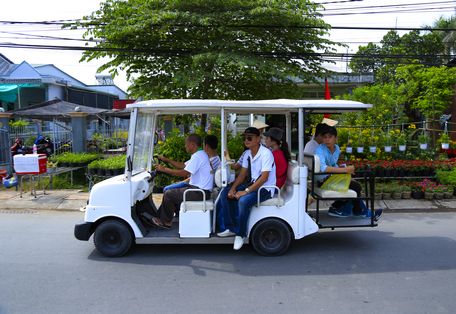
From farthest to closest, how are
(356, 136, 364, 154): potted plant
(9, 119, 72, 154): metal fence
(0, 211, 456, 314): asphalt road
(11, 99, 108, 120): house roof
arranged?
(9, 119, 72, 154): metal fence, (11, 99, 108, 120): house roof, (356, 136, 364, 154): potted plant, (0, 211, 456, 314): asphalt road

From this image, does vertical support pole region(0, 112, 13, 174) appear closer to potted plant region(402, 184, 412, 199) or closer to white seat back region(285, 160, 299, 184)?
white seat back region(285, 160, 299, 184)

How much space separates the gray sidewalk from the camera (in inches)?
332

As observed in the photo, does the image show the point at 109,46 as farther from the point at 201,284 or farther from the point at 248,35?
the point at 201,284

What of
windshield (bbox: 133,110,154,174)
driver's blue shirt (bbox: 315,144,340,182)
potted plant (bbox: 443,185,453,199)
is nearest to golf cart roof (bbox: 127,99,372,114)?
windshield (bbox: 133,110,154,174)

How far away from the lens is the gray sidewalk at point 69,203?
8.45 metres

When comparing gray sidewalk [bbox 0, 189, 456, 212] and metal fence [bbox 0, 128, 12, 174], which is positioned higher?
metal fence [bbox 0, 128, 12, 174]

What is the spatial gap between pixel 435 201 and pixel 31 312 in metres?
8.13

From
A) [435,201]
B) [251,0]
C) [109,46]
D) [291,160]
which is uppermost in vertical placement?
[251,0]

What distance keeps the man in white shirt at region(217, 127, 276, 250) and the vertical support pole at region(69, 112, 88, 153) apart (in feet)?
31.2

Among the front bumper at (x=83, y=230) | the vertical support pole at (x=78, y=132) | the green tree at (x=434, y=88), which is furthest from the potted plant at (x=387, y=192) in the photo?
the vertical support pole at (x=78, y=132)

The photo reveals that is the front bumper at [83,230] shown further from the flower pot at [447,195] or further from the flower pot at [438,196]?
the flower pot at [447,195]

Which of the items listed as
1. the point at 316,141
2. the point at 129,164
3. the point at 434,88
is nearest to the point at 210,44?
the point at 316,141

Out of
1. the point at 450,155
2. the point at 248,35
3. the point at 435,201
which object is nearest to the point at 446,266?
the point at 435,201

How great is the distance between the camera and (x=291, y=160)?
19.7ft
